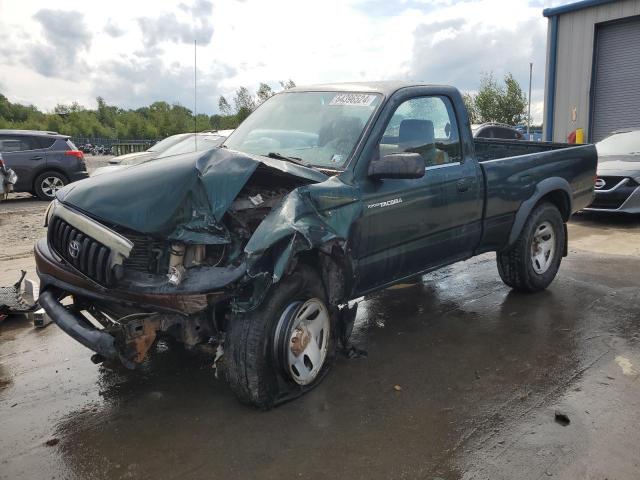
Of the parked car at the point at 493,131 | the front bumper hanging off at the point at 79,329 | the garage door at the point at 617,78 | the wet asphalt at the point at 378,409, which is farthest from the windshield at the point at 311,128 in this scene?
the garage door at the point at 617,78

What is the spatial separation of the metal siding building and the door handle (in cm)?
1171

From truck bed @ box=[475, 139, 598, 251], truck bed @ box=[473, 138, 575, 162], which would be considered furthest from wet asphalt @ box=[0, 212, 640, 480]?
truck bed @ box=[473, 138, 575, 162]

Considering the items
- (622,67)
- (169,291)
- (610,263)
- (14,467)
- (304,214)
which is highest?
(622,67)

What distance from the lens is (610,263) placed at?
22.8 feet

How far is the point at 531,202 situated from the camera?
209 inches

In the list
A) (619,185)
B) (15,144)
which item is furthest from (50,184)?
(619,185)

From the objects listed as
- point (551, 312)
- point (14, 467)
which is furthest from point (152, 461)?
point (551, 312)

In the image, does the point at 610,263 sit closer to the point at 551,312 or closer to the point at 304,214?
the point at 551,312

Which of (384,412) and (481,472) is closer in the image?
(481,472)

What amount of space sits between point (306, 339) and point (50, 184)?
38.9ft

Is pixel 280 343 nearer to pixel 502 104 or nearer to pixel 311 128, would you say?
pixel 311 128

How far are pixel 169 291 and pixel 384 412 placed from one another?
1.50m

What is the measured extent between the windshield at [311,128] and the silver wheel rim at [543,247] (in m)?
2.54

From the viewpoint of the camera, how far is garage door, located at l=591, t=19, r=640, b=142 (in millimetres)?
13766
